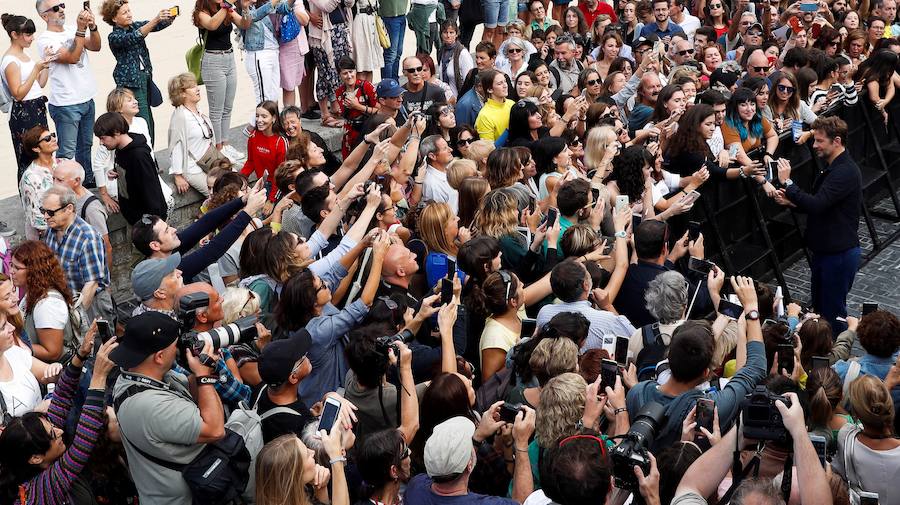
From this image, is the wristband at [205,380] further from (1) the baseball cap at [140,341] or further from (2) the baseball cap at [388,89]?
(2) the baseball cap at [388,89]

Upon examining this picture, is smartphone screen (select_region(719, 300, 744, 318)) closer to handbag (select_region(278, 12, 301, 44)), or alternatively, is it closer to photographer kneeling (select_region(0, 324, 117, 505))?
photographer kneeling (select_region(0, 324, 117, 505))

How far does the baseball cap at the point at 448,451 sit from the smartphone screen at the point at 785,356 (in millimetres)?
2135

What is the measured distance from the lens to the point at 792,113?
10.6m

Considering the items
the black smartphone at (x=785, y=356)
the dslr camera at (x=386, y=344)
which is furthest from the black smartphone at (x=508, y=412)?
the black smartphone at (x=785, y=356)

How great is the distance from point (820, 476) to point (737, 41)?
10638 mm

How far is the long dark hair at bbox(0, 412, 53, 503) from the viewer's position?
15.3 ft

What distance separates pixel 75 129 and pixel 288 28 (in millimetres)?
2404

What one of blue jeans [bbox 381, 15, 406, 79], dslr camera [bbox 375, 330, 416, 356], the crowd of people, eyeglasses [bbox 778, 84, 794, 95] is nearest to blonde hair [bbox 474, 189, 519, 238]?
the crowd of people

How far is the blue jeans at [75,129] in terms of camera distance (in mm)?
8898

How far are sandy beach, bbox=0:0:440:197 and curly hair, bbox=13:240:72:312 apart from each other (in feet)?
15.3

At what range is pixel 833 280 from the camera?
29.6 ft

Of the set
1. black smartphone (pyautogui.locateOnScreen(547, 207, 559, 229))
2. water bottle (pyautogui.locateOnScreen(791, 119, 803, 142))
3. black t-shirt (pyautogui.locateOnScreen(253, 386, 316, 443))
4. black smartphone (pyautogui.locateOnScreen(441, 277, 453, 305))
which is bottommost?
water bottle (pyautogui.locateOnScreen(791, 119, 803, 142))

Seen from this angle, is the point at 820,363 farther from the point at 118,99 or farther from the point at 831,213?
the point at 118,99

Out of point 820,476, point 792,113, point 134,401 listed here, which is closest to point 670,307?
point 820,476
